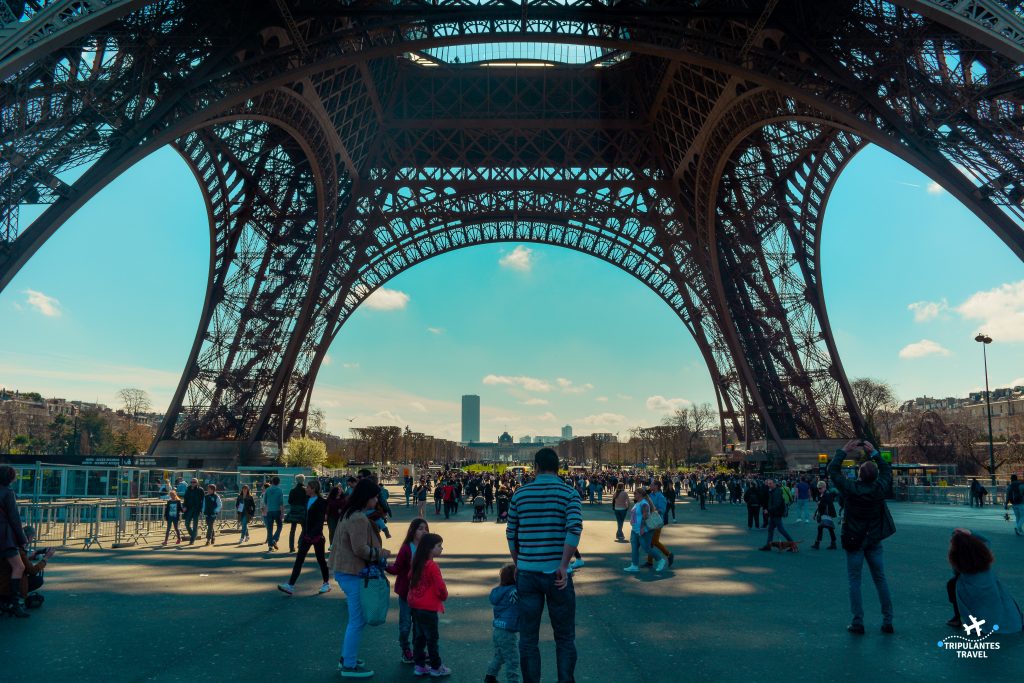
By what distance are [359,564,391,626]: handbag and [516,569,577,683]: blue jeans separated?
5.84 ft

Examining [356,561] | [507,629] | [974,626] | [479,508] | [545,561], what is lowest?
[479,508]

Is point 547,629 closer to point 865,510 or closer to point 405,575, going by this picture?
point 405,575

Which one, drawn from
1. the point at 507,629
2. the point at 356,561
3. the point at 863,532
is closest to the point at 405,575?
the point at 356,561

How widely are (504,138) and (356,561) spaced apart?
42.8 meters

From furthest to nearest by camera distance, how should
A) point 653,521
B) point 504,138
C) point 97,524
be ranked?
point 504,138, point 97,524, point 653,521

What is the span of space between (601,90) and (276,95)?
23708 mm

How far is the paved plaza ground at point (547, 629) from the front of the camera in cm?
667

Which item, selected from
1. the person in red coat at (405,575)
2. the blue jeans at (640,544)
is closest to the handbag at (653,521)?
the blue jeans at (640,544)

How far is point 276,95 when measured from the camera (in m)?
28.2

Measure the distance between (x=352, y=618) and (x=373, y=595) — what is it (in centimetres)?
26

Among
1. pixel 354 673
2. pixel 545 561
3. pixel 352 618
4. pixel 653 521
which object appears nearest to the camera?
pixel 545 561

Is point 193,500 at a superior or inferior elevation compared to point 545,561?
inferior

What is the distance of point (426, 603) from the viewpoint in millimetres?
6461

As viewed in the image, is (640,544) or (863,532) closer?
(863,532)
